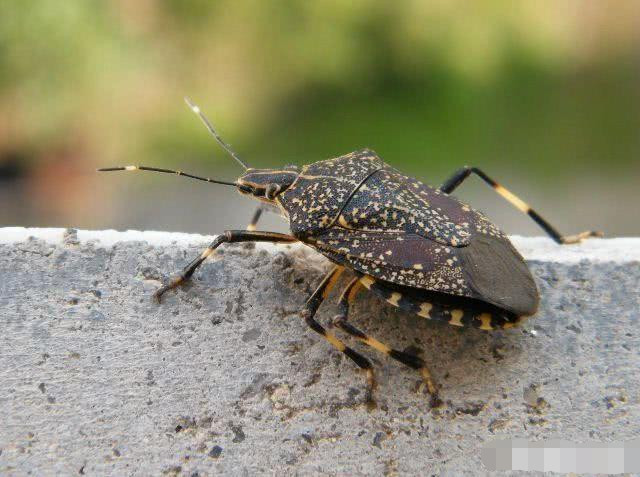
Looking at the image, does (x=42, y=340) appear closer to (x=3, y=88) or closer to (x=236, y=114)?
(x=3, y=88)

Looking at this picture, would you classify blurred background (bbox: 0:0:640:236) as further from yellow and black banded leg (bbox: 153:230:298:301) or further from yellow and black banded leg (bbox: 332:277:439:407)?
yellow and black banded leg (bbox: 332:277:439:407)

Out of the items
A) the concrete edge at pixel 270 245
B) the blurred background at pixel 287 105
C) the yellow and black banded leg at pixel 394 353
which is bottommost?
the blurred background at pixel 287 105

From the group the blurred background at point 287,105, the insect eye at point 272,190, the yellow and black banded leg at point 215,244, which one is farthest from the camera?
the blurred background at point 287,105

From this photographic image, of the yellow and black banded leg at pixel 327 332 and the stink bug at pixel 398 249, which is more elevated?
the stink bug at pixel 398 249

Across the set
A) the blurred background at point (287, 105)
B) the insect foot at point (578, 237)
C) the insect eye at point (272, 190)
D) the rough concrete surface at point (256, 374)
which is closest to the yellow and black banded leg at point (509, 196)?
the insect foot at point (578, 237)

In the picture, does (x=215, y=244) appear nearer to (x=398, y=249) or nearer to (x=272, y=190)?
(x=272, y=190)

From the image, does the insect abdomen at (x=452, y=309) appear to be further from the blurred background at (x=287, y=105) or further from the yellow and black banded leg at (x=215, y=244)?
the blurred background at (x=287, y=105)

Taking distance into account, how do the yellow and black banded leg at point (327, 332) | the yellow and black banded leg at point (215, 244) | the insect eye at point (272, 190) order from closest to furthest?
the yellow and black banded leg at point (327, 332) < the yellow and black banded leg at point (215, 244) < the insect eye at point (272, 190)
